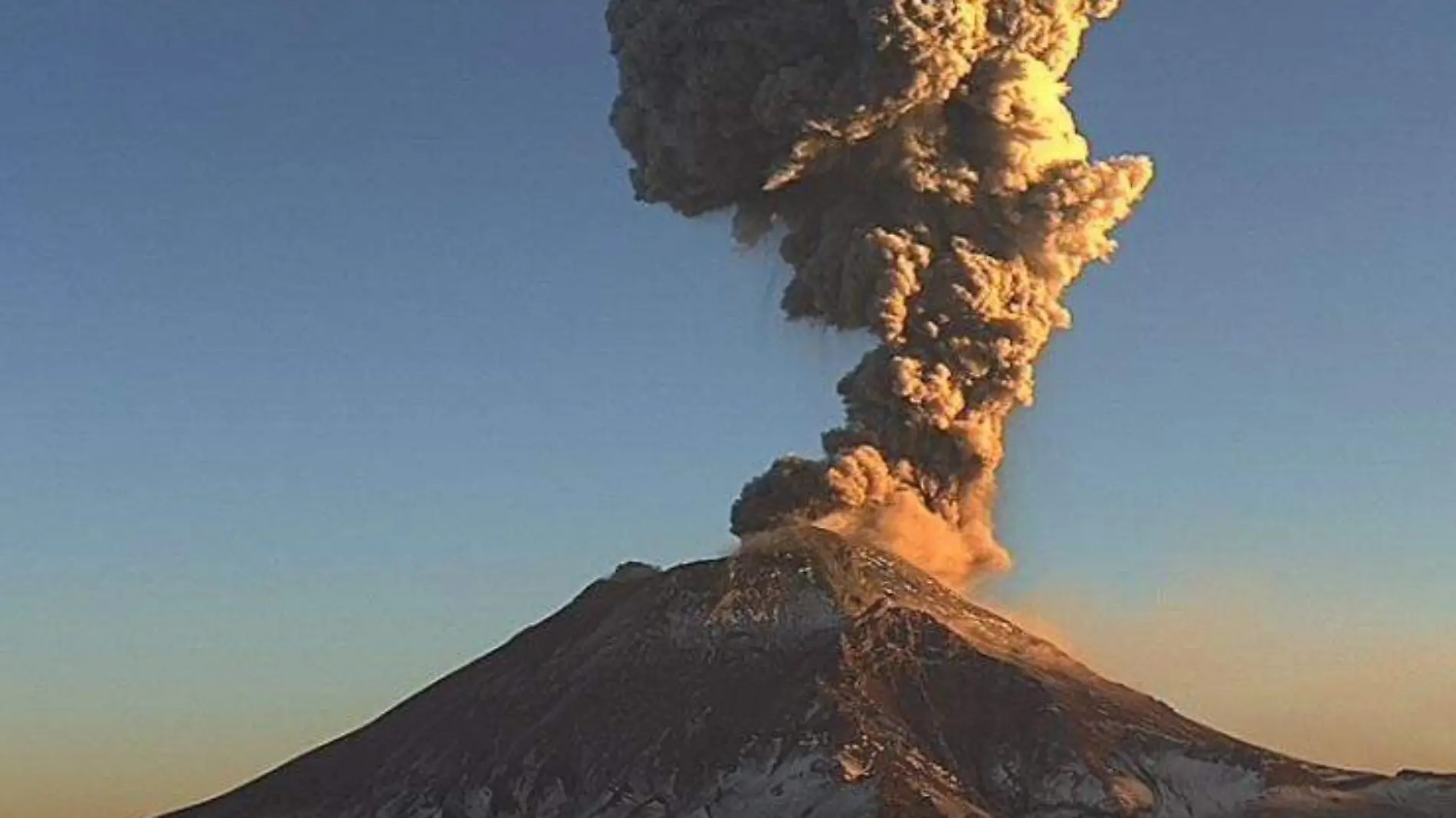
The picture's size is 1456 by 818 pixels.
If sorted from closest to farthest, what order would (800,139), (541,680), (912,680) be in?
1. (800,139)
2. (912,680)
3. (541,680)

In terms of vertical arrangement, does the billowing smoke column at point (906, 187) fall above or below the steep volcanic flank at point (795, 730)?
above

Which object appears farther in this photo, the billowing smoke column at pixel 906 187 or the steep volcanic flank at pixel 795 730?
the steep volcanic flank at pixel 795 730

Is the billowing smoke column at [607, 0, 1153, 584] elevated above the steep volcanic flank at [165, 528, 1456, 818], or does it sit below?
above

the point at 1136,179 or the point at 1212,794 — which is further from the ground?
the point at 1136,179

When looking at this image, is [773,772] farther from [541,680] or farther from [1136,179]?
[1136,179]

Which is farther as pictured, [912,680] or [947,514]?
[912,680]

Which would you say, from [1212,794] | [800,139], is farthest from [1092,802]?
[800,139]
